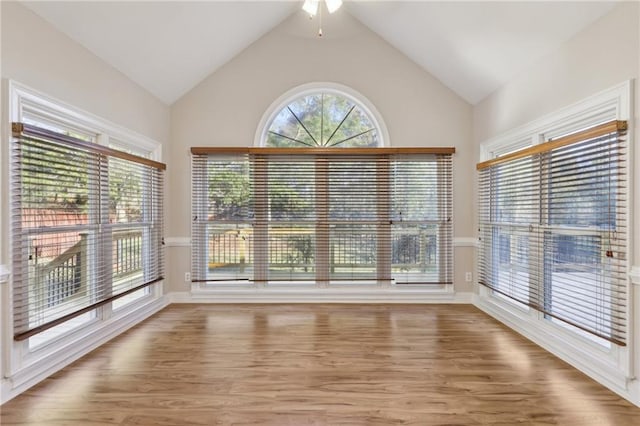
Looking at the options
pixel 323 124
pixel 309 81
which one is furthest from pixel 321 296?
pixel 309 81

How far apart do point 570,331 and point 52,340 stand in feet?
13.2

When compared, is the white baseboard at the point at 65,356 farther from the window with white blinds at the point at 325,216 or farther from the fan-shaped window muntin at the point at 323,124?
the fan-shaped window muntin at the point at 323,124

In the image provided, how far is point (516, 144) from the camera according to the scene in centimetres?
318

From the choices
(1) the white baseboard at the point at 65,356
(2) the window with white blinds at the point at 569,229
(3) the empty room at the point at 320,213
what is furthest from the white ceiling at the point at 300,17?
(1) the white baseboard at the point at 65,356

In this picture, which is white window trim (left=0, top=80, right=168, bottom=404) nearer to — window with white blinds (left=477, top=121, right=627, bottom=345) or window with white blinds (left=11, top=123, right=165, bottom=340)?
window with white blinds (left=11, top=123, right=165, bottom=340)

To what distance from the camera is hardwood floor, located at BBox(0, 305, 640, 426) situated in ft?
5.84

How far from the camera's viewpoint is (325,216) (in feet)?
12.7

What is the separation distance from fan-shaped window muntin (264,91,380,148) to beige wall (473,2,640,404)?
1.59 meters

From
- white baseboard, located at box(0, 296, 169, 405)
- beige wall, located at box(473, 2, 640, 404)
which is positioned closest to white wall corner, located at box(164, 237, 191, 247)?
white baseboard, located at box(0, 296, 169, 405)

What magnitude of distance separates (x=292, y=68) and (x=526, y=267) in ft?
11.4

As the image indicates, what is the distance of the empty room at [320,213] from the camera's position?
1.96 m

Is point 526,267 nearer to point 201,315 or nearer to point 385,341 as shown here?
point 385,341

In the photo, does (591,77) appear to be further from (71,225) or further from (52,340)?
(52,340)

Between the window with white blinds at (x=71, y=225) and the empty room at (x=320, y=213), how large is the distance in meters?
0.02
